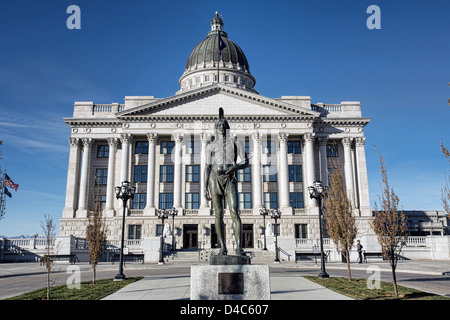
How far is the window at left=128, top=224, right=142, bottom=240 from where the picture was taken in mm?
47531

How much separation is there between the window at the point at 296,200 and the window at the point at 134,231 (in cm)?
2129

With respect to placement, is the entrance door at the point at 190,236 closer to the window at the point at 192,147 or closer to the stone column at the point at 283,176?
the window at the point at 192,147

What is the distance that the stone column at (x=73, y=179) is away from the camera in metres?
49.0

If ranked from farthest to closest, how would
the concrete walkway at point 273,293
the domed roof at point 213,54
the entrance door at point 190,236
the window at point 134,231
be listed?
the domed roof at point 213,54
the window at point 134,231
the entrance door at point 190,236
the concrete walkway at point 273,293

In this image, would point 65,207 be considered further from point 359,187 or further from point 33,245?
point 359,187

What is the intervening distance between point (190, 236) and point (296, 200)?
15.7 meters

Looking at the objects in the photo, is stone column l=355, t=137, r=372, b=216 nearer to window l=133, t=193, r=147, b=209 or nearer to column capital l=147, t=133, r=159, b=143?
column capital l=147, t=133, r=159, b=143

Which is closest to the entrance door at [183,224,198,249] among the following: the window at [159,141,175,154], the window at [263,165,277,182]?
the window at [159,141,175,154]

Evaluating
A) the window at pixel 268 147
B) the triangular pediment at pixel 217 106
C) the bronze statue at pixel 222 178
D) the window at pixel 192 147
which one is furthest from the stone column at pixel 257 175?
the bronze statue at pixel 222 178

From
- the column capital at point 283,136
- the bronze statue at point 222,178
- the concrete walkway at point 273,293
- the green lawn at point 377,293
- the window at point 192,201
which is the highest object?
the column capital at point 283,136

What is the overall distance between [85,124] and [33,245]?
18486mm

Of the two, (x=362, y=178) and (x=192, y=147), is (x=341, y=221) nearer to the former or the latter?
(x=192, y=147)

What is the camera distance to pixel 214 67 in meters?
71.4
